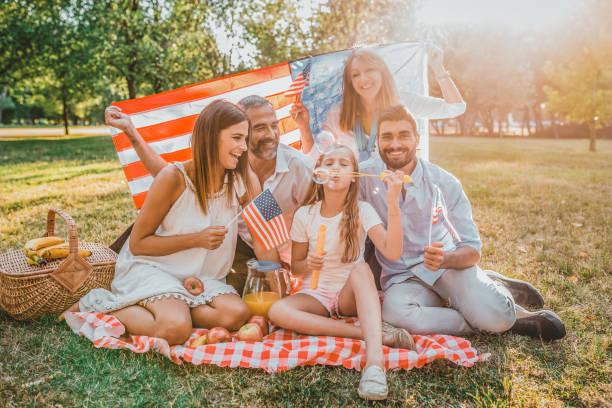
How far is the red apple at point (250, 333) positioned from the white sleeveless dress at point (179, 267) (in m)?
0.36

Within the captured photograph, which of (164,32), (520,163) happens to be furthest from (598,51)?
(164,32)

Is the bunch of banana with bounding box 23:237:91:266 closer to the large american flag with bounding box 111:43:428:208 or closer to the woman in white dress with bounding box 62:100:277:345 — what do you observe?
the woman in white dress with bounding box 62:100:277:345

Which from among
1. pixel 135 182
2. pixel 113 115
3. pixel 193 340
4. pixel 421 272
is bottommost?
pixel 193 340

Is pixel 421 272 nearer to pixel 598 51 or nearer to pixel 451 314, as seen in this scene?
pixel 451 314

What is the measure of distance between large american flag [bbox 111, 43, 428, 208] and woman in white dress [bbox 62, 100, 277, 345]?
1.31 metres

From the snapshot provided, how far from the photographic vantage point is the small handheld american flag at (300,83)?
461 cm

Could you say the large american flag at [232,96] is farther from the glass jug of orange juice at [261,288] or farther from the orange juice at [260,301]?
the orange juice at [260,301]

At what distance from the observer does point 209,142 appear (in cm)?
327

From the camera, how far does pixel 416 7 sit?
48.3ft

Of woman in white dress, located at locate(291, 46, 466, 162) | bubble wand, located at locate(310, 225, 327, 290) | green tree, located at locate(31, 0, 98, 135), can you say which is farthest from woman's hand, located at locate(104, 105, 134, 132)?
green tree, located at locate(31, 0, 98, 135)

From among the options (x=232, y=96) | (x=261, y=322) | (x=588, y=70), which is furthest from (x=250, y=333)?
(x=588, y=70)

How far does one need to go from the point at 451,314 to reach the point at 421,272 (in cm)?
38

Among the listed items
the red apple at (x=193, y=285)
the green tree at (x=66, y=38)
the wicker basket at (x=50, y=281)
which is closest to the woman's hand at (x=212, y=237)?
the red apple at (x=193, y=285)

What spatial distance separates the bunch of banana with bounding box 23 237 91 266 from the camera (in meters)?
3.50
